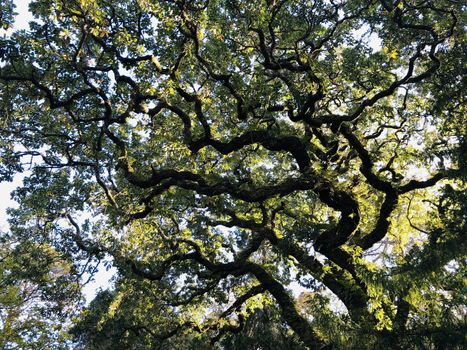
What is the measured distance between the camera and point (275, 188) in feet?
28.6

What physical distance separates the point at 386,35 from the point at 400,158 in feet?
11.1

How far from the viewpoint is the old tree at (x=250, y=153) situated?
26.5 feet

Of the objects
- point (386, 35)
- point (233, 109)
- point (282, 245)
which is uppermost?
point (233, 109)

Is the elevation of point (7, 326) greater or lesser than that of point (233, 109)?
lesser

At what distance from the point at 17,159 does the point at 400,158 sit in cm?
1014

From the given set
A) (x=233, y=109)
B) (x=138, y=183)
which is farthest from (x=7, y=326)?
(x=233, y=109)

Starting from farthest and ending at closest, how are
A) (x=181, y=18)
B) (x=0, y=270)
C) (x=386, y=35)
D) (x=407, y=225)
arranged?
(x=407, y=225) < (x=0, y=270) < (x=386, y=35) < (x=181, y=18)

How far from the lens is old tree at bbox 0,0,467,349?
8.09m

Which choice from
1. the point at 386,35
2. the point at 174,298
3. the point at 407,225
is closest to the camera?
the point at 386,35

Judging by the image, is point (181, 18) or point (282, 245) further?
point (282, 245)

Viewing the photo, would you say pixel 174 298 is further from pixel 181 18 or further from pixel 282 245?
pixel 181 18

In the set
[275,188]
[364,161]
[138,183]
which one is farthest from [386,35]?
[138,183]

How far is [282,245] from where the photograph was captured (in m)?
8.98

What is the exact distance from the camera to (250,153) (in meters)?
11.8
